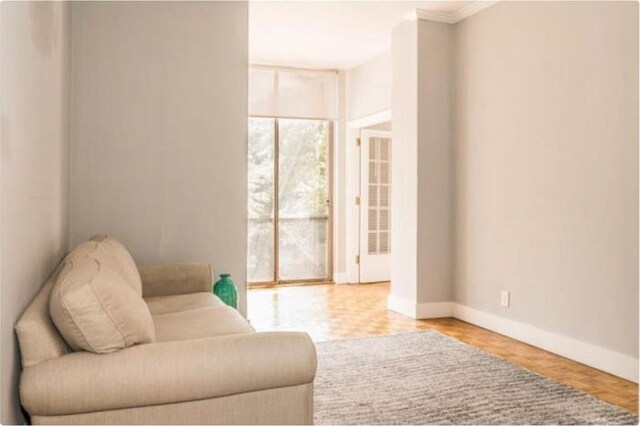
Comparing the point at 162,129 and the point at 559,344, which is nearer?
the point at 559,344

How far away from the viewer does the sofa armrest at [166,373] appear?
1519 mm

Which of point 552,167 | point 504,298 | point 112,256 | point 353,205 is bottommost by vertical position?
point 504,298

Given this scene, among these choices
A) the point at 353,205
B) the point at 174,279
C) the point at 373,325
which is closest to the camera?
the point at 174,279

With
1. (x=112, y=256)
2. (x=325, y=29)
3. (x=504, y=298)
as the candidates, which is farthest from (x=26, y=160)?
(x=325, y=29)

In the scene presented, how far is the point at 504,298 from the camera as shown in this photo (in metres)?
4.03

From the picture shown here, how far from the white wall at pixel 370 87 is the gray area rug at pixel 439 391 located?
3.13m

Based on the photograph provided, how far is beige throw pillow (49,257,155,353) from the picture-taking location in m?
1.59

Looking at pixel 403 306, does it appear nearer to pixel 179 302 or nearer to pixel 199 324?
pixel 179 302

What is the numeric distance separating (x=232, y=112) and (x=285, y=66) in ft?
8.67

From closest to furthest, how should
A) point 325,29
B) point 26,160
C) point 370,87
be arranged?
1. point 26,160
2. point 325,29
3. point 370,87

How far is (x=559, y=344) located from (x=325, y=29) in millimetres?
3394

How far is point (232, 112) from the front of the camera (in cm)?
384

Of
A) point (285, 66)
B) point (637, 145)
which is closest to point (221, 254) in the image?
point (637, 145)

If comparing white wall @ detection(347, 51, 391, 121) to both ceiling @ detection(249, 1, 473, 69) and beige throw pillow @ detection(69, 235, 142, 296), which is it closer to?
ceiling @ detection(249, 1, 473, 69)
